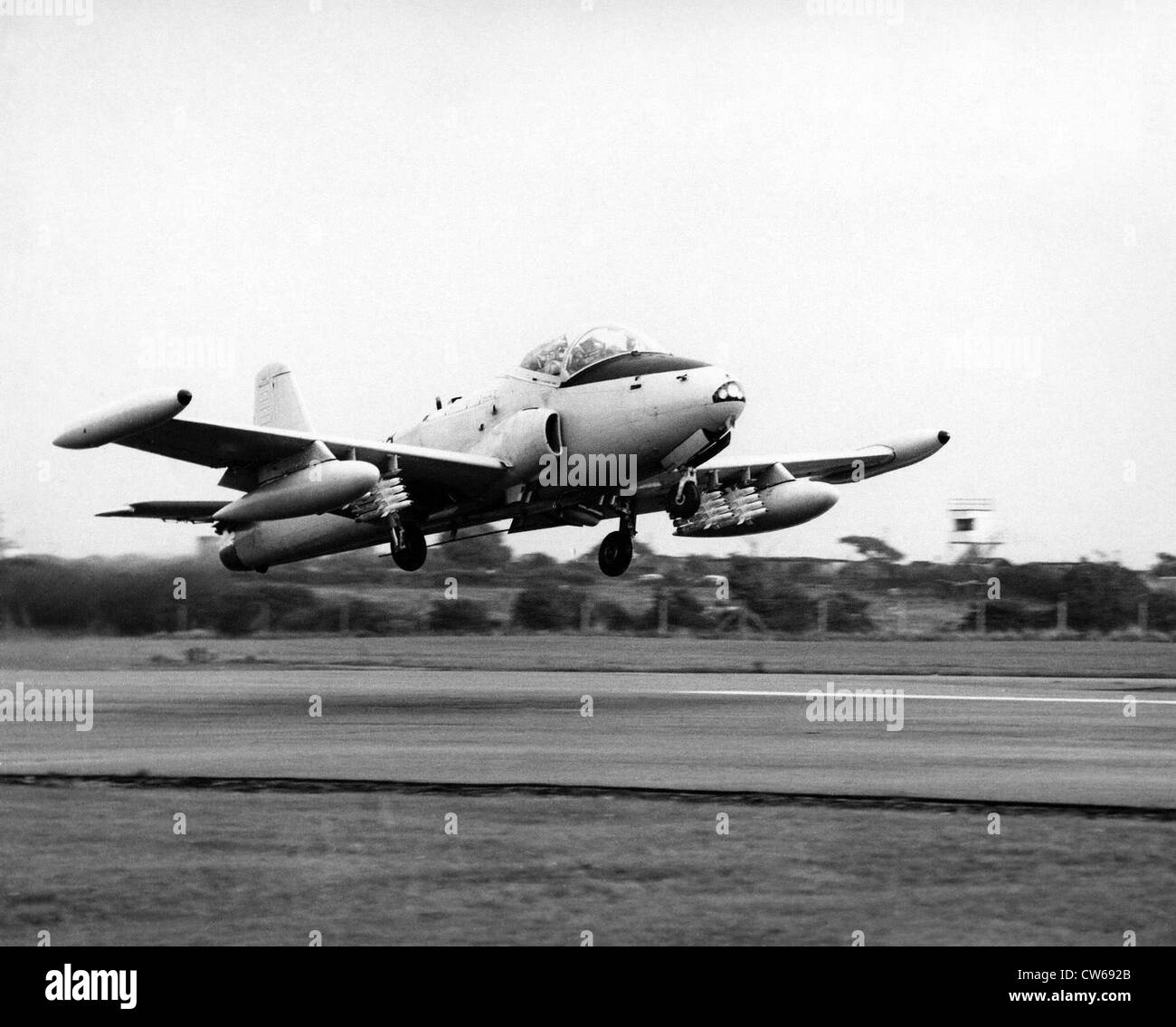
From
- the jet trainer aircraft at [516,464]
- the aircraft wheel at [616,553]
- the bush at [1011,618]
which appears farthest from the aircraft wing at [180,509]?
the bush at [1011,618]

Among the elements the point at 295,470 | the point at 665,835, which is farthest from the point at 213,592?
the point at 665,835

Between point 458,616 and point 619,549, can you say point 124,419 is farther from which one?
point 458,616

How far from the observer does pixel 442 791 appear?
11984mm

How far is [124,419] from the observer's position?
18359 mm

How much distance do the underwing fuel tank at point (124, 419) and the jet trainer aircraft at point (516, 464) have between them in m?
0.02

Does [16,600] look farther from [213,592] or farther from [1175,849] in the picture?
[1175,849]

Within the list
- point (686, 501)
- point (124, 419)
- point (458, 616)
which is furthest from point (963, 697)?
point (458, 616)

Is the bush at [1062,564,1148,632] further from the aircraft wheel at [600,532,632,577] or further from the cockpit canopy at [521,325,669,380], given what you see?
the cockpit canopy at [521,325,669,380]

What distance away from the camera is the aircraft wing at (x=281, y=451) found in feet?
70.5

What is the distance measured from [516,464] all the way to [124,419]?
6.41m

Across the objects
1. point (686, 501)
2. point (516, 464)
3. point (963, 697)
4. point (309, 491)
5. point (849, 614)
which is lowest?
point (963, 697)

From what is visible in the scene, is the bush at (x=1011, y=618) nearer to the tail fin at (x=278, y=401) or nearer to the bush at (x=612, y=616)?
the bush at (x=612, y=616)

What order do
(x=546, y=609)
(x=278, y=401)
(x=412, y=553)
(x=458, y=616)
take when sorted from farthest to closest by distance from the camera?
(x=458, y=616)
(x=546, y=609)
(x=278, y=401)
(x=412, y=553)

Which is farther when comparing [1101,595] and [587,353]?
[1101,595]
